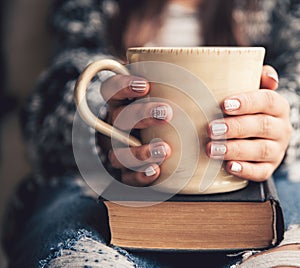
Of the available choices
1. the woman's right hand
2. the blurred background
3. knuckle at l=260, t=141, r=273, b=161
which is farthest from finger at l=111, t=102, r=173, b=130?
the blurred background

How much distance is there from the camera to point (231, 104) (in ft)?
1.47

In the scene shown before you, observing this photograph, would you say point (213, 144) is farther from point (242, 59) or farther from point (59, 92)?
point (59, 92)

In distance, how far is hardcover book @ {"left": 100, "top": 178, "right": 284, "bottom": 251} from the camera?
45cm

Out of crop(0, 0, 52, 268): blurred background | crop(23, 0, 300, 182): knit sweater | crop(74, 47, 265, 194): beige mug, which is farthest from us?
crop(0, 0, 52, 268): blurred background

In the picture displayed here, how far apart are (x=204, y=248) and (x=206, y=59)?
0.16m

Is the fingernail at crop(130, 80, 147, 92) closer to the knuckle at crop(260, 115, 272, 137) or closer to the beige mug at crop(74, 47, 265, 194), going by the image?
the beige mug at crop(74, 47, 265, 194)

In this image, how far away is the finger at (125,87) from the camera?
0.46 m

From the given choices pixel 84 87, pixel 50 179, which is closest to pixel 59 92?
pixel 50 179

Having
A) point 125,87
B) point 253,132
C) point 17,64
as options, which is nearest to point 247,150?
point 253,132

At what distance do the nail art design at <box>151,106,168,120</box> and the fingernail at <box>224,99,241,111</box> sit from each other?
5 centimetres

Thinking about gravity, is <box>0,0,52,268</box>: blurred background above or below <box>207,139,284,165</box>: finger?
below

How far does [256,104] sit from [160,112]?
3.5 inches

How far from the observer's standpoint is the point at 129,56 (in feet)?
1.54

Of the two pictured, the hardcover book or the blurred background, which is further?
the blurred background
